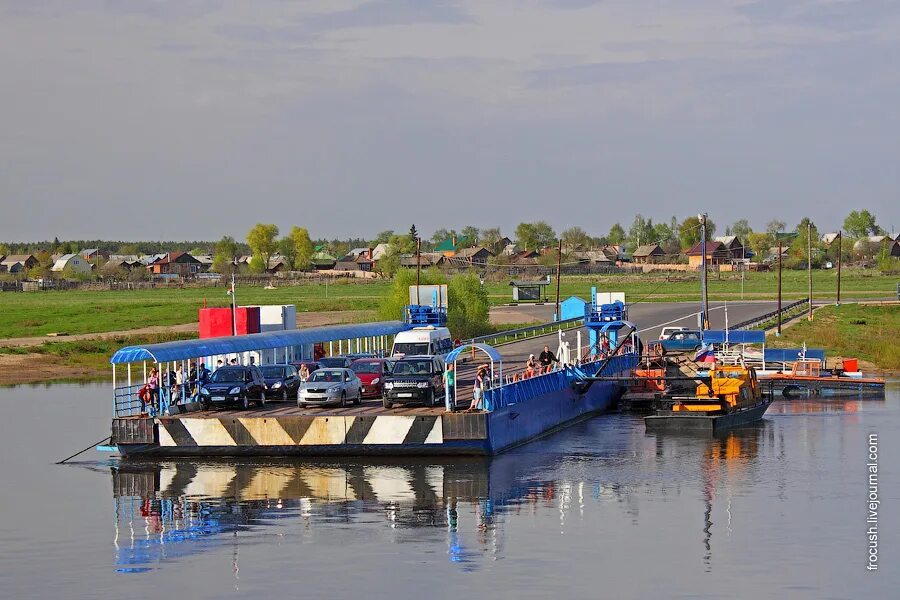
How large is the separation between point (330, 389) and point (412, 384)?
2.77 m

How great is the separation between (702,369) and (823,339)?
31.1 m

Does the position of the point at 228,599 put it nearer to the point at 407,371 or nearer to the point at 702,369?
the point at 407,371

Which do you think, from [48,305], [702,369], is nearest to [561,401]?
[702,369]

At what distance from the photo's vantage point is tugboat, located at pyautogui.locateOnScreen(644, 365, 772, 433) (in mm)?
51062

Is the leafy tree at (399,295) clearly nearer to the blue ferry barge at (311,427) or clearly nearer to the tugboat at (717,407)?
the tugboat at (717,407)

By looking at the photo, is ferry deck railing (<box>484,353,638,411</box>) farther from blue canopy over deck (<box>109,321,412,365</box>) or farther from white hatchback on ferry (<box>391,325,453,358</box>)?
blue canopy over deck (<box>109,321,412,365</box>)

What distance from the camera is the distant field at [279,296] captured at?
112m

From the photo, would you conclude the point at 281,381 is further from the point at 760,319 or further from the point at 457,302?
the point at 760,319

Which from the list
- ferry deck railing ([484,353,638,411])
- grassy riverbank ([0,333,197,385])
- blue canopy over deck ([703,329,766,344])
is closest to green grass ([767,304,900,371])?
blue canopy over deck ([703,329,766,344])

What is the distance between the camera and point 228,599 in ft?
85.0

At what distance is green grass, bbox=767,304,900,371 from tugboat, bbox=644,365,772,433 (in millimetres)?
27241

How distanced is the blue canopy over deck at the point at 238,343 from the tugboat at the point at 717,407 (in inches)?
578

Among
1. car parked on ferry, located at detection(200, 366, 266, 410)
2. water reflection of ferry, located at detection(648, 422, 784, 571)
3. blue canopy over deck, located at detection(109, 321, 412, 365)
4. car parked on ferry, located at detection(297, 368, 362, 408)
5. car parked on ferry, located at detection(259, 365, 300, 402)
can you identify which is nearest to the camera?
water reflection of ferry, located at detection(648, 422, 784, 571)

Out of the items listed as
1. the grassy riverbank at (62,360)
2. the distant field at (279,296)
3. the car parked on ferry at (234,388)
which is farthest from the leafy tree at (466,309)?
the car parked on ferry at (234,388)
